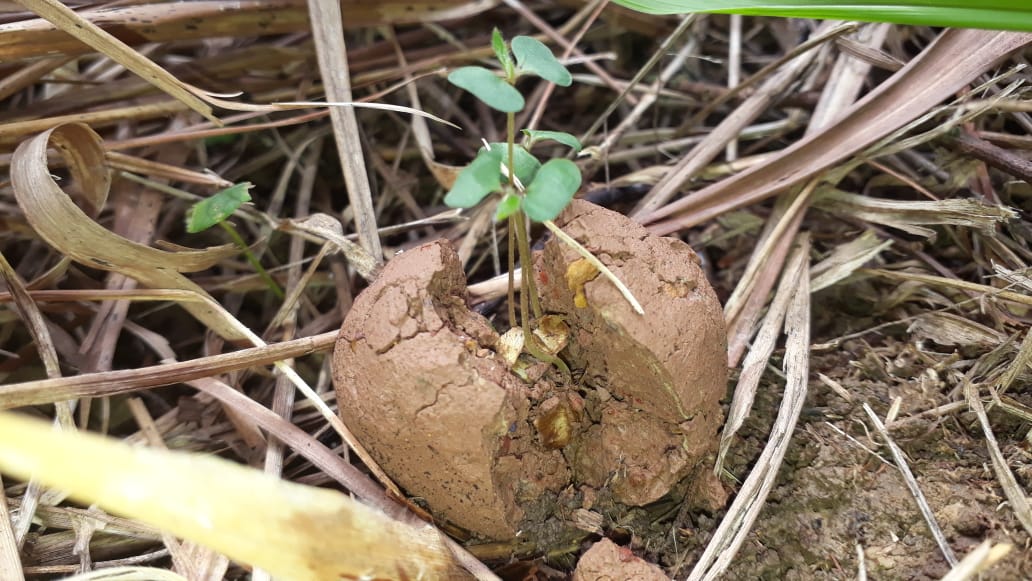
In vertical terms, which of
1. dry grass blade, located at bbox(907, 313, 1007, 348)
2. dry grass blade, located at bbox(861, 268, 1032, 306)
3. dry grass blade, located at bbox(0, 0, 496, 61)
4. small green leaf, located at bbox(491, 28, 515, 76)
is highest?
dry grass blade, located at bbox(0, 0, 496, 61)

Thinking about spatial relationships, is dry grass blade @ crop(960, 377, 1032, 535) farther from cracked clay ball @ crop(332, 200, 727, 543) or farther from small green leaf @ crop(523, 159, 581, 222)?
small green leaf @ crop(523, 159, 581, 222)

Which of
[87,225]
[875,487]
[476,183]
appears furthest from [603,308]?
[87,225]

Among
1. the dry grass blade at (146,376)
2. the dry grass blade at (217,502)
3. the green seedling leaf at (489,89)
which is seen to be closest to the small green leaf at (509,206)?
the green seedling leaf at (489,89)

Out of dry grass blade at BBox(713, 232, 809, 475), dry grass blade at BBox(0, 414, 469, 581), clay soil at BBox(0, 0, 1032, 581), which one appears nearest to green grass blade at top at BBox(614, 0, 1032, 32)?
clay soil at BBox(0, 0, 1032, 581)

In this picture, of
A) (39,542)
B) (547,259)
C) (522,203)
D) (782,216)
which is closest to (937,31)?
(782,216)

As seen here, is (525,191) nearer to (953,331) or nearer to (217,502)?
(217,502)
